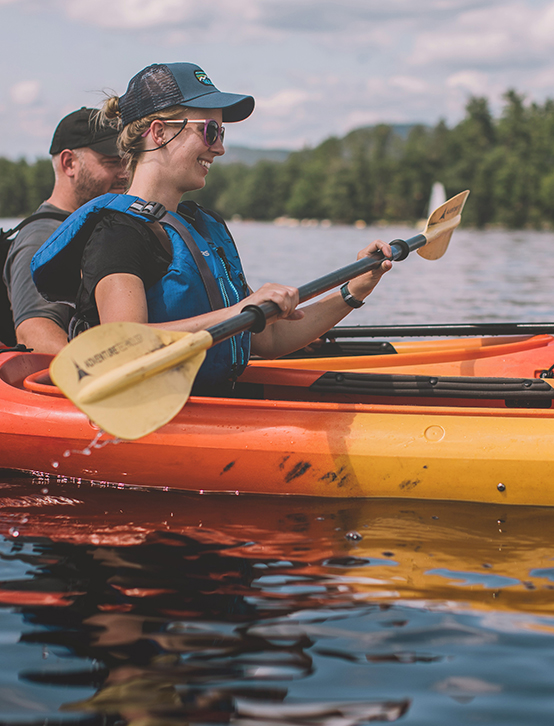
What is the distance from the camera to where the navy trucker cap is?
2779 millimetres

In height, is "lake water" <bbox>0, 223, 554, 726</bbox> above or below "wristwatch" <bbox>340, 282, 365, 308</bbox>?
below

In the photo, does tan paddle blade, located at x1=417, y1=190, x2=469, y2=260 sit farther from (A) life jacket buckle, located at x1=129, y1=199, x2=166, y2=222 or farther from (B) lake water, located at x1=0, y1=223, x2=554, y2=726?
(A) life jacket buckle, located at x1=129, y1=199, x2=166, y2=222

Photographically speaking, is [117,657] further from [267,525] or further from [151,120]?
[151,120]

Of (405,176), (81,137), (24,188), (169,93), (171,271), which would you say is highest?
(24,188)

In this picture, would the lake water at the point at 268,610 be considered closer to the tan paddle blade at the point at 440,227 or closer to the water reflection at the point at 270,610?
the water reflection at the point at 270,610

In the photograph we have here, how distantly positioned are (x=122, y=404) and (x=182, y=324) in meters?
0.39

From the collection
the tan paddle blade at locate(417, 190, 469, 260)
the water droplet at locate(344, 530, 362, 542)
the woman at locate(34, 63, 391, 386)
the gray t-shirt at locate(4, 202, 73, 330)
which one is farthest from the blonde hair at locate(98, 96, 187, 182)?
the tan paddle blade at locate(417, 190, 469, 260)

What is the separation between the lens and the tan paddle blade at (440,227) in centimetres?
440

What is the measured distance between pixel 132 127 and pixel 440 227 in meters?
2.16

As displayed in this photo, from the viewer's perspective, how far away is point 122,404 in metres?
2.47

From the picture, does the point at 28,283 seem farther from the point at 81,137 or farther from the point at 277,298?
the point at 277,298

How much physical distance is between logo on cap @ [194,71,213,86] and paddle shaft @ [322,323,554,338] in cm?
211

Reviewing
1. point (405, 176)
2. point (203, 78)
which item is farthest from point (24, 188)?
point (203, 78)

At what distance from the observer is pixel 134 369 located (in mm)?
2469
